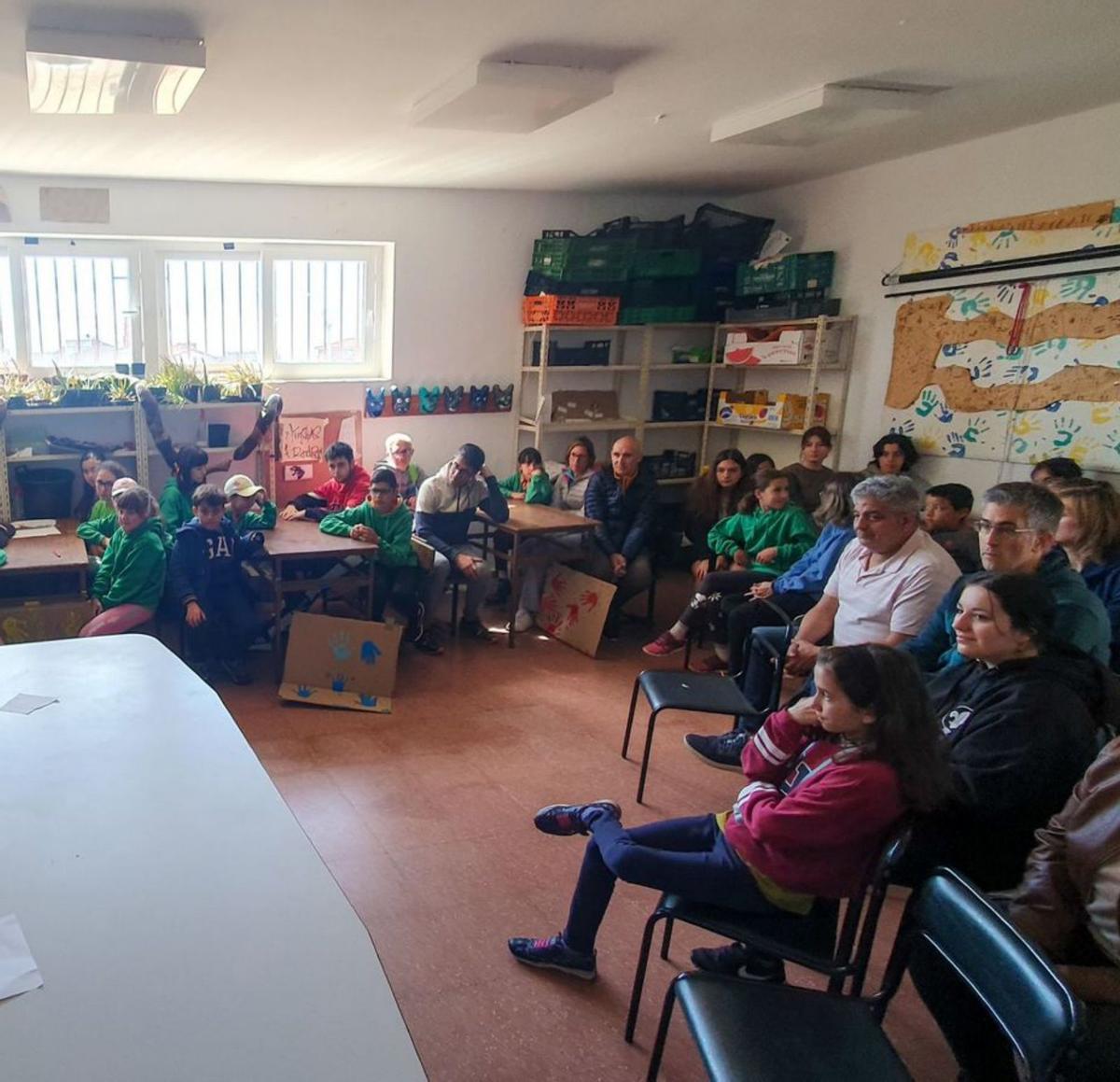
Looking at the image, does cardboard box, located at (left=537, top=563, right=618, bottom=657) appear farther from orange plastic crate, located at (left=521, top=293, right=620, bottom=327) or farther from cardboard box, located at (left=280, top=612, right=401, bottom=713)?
orange plastic crate, located at (left=521, top=293, right=620, bottom=327)

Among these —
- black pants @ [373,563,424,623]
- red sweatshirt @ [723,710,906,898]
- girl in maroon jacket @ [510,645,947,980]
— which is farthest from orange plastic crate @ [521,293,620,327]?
red sweatshirt @ [723,710,906,898]

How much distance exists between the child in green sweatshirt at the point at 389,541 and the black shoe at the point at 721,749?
1663 mm

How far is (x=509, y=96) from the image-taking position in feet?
9.89

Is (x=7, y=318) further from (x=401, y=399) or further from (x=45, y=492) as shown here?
(x=401, y=399)

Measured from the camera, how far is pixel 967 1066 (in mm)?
1631

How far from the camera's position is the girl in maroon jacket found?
1.70 metres

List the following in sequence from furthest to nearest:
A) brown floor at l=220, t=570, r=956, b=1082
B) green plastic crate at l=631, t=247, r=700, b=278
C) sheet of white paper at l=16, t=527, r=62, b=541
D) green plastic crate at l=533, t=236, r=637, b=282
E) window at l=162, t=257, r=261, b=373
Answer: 1. green plastic crate at l=631, t=247, r=700, b=278
2. green plastic crate at l=533, t=236, r=637, b=282
3. window at l=162, t=257, r=261, b=373
4. sheet of white paper at l=16, t=527, r=62, b=541
5. brown floor at l=220, t=570, r=956, b=1082

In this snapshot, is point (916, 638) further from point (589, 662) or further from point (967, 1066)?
point (589, 662)

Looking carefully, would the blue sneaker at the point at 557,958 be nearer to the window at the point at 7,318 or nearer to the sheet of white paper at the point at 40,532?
the sheet of white paper at the point at 40,532

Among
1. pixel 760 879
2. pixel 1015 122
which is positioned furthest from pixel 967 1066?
pixel 1015 122

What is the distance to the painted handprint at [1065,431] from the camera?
405 cm

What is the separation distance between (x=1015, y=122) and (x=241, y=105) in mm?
3442

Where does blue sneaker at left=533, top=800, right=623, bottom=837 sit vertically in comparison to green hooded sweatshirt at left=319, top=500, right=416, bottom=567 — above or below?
below

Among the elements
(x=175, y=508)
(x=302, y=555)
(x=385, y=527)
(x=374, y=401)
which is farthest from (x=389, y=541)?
(x=374, y=401)
